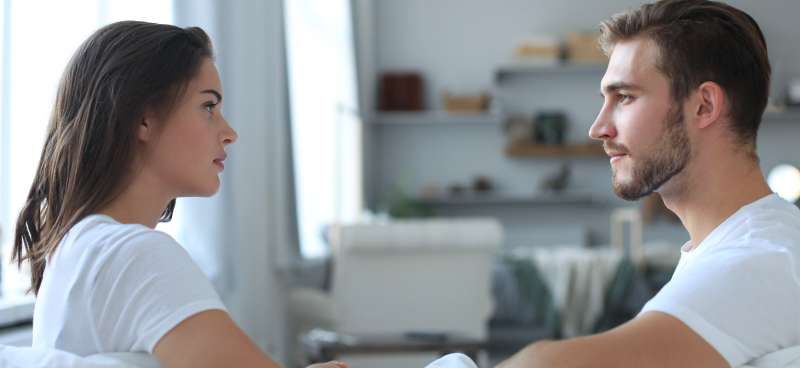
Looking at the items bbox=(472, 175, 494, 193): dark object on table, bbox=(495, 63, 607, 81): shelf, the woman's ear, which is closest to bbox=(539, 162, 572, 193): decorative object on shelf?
bbox=(472, 175, 494, 193): dark object on table

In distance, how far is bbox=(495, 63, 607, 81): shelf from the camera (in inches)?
356

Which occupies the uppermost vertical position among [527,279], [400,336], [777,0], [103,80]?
[103,80]

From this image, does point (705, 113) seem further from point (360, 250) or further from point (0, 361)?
point (360, 250)

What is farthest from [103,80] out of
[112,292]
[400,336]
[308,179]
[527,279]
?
[308,179]

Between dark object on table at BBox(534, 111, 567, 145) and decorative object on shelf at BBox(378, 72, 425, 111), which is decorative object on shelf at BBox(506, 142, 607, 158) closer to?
dark object on table at BBox(534, 111, 567, 145)

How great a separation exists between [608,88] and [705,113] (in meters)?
0.13

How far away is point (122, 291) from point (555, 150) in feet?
26.8

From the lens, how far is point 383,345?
3594mm

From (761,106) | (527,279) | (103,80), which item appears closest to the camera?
(103,80)

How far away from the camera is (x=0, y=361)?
115 centimetres

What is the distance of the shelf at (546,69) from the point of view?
29.7ft

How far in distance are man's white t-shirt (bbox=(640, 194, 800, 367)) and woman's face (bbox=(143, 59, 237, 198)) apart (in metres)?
0.55

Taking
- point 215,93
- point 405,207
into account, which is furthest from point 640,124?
point 405,207

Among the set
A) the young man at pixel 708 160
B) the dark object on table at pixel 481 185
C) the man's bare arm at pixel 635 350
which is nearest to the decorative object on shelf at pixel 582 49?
the dark object on table at pixel 481 185
